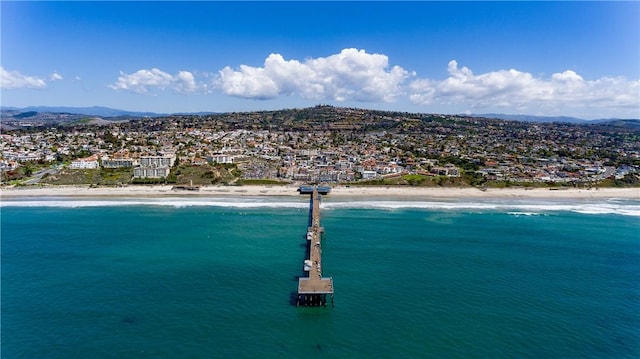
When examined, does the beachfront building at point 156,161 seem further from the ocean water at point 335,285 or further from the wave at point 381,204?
the ocean water at point 335,285

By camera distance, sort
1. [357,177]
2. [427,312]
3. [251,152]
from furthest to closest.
→ [251,152] < [357,177] < [427,312]

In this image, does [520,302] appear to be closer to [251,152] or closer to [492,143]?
[251,152]

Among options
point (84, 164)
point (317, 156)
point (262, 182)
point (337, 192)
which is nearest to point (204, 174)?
point (262, 182)

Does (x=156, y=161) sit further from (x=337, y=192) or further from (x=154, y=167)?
(x=337, y=192)

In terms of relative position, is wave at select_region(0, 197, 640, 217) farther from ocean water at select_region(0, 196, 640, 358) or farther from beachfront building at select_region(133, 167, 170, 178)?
beachfront building at select_region(133, 167, 170, 178)

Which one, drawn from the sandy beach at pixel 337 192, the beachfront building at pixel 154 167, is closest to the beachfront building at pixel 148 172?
the beachfront building at pixel 154 167

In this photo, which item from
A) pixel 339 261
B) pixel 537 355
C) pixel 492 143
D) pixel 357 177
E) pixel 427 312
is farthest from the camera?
pixel 492 143

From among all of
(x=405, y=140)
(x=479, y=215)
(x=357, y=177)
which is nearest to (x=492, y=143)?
(x=405, y=140)
